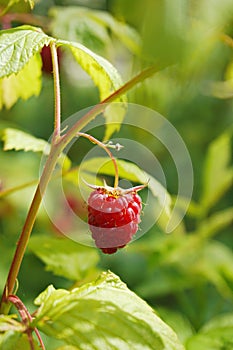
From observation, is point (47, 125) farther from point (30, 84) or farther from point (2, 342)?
point (2, 342)

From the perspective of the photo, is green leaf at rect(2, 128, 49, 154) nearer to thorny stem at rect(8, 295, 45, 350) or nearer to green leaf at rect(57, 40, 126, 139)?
green leaf at rect(57, 40, 126, 139)

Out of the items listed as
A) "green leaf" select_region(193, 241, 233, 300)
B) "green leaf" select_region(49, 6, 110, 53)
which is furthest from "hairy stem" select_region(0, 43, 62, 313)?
"green leaf" select_region(193, 241, 233, 300)

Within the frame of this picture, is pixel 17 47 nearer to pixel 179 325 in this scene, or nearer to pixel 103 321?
pixel 103 321

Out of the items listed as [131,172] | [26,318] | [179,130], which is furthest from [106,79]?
[179,130]

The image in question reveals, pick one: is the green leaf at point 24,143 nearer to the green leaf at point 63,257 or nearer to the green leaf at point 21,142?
the green leaf at point 21,142

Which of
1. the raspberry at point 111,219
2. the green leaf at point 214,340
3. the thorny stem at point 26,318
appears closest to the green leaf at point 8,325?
the thorny stem at point 26,318
